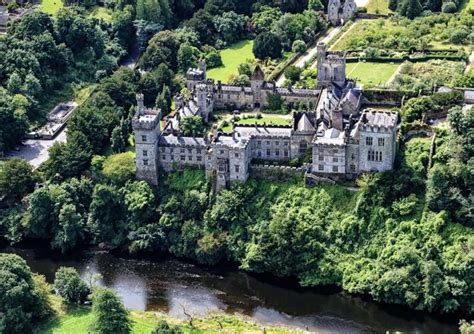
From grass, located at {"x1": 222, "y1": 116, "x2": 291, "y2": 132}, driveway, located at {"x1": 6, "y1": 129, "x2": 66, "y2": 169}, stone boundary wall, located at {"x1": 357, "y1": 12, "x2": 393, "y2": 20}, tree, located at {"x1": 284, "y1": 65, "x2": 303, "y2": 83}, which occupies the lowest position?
driveway, located at {"x1": 6, "y1": 129, "x2": 66, "y2": 169}

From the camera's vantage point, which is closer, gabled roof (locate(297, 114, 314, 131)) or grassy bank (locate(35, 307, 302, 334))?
grassy bank (locate(35, 307, 302, 334))

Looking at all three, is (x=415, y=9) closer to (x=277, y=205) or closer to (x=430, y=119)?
(x=430, y=119)

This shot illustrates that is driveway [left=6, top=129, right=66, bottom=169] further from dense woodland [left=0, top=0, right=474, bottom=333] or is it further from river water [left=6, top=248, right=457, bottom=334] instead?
river water [left=6, top=248, right=457, bottom=334]

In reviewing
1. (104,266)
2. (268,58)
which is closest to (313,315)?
(104,266)

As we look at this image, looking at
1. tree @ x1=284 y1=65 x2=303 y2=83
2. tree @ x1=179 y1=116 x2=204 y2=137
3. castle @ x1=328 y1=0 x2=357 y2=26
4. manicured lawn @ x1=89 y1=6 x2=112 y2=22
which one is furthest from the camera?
manicured lawn @ x1=89 y1=6 x2=112 y2=22

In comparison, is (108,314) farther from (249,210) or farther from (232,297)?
(249,210)

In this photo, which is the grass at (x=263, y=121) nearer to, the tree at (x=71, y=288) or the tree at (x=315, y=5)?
the tree at (x=71, y=288)

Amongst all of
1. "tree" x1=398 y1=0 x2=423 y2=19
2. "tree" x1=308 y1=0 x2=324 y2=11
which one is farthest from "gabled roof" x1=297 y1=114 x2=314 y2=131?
"tree" x1=308 y1=0 x2=324 y2=11
